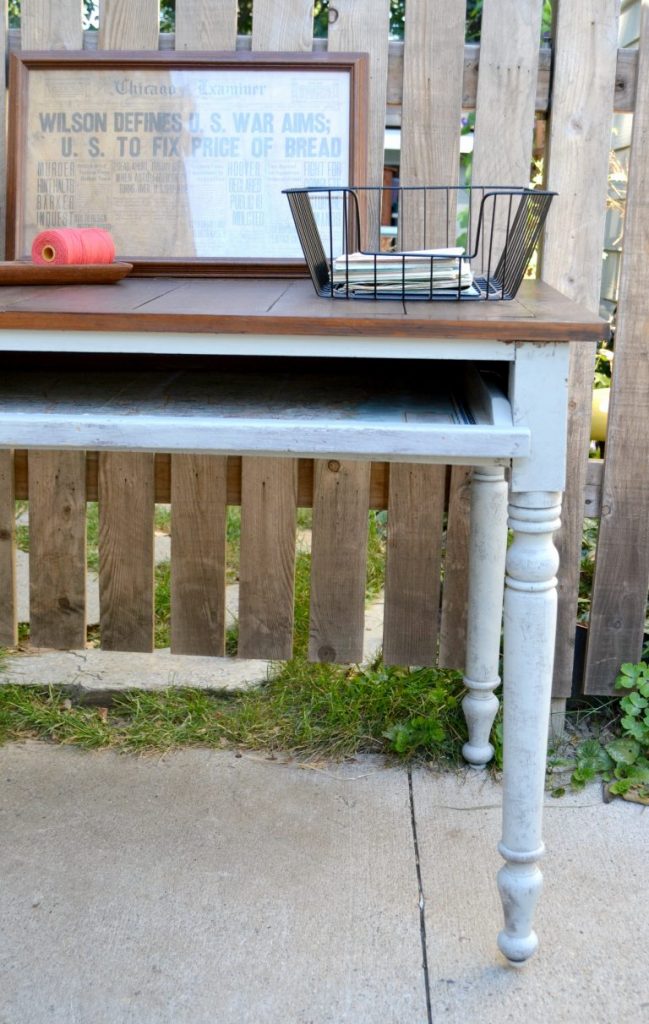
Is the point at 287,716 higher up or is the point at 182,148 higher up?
the point at 182,148

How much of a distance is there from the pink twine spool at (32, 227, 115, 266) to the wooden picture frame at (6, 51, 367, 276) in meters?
0.38

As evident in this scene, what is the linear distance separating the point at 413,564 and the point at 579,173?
3.30 ft

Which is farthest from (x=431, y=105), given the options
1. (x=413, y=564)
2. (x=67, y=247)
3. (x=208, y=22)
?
(x=413, y=564)

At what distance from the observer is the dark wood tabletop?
1.59 metres

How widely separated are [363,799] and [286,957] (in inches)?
23.6

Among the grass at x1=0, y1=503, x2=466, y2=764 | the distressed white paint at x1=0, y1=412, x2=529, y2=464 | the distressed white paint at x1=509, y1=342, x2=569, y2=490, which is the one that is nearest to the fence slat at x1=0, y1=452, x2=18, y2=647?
the grass at x1=0, y1=503, x2=466, y2=764

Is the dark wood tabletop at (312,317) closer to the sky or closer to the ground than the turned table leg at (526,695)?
closer to the sky

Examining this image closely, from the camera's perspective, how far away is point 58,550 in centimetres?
290

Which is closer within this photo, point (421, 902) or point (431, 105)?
point (421, 902)

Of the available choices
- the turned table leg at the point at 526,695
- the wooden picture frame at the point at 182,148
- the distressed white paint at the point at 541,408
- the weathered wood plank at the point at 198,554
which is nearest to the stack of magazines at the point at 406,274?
the distressed white paint at the point at 541,408

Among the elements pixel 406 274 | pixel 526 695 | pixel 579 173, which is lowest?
pixel 526 695

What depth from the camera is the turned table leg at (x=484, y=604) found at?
2408mm

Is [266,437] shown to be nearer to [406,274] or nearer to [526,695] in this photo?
[406,274]

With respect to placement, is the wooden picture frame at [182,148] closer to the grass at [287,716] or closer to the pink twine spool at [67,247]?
the pink twine spool at [67,247]
